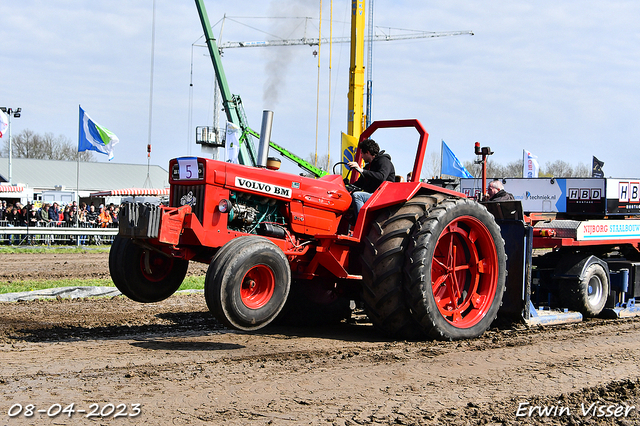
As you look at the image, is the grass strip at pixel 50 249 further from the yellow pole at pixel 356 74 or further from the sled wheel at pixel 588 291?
the sled wheel at pixel 588 291

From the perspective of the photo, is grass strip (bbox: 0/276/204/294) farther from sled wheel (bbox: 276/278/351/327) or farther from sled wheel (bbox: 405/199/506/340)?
sled wheel (bbox: 405/199/506/340)

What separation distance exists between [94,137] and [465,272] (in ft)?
67.1

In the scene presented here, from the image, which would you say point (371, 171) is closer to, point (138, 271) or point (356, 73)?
point (138, 271)

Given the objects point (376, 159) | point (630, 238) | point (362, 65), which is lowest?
point (630, 238)

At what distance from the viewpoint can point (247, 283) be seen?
222 inches

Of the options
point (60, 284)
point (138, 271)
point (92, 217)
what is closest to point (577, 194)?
point (138, 271)

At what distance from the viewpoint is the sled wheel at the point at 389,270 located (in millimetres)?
6176

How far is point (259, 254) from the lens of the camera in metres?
5.52

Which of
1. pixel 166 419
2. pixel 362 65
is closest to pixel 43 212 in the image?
pixel 362 65

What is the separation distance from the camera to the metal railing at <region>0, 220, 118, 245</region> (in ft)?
69.0

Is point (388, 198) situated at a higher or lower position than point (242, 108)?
lower

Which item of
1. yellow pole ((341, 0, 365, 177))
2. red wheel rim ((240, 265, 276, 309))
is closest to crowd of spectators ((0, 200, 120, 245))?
yellow pole ((341, 0, 365, 177))

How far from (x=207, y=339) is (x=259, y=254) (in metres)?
1.49

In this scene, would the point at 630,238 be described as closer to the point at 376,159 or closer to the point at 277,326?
the point at 376,159
